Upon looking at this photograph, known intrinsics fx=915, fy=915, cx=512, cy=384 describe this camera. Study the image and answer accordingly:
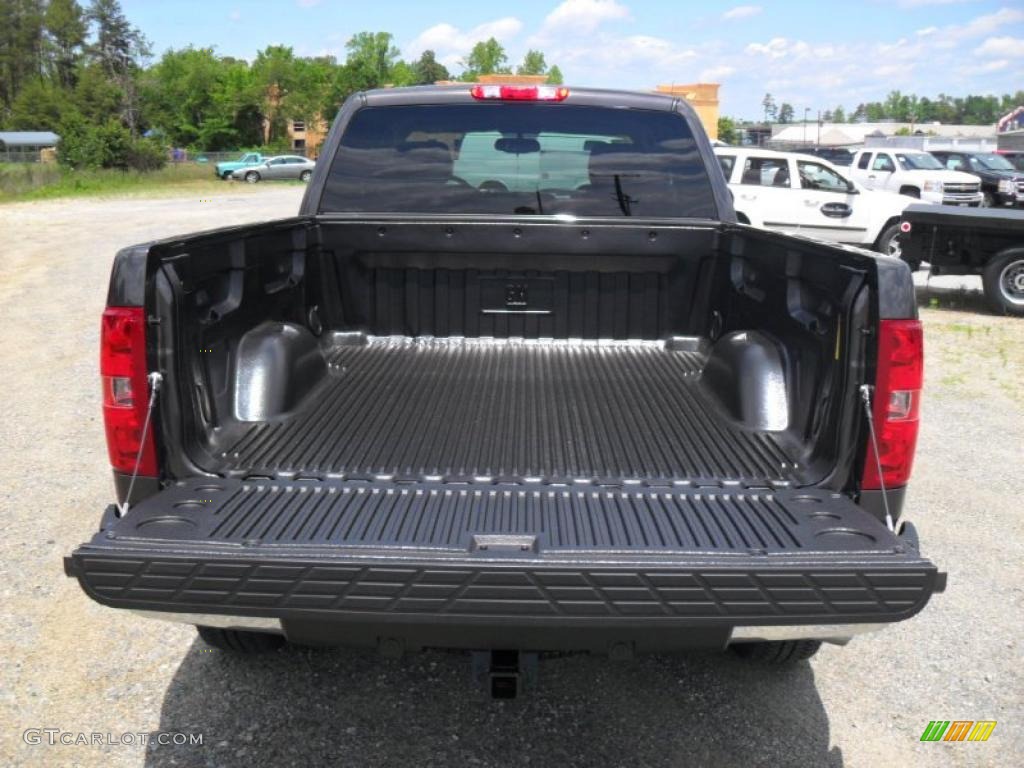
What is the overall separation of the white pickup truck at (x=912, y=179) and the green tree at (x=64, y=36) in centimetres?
10945

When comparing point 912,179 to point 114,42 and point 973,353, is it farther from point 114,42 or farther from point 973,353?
point 114,42

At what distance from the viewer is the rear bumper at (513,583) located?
2223 mm

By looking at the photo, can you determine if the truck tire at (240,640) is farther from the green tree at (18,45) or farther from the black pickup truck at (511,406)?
the green tree at (18,45)

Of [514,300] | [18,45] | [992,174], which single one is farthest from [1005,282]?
[18,45]

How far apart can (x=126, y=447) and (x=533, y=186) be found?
2.33 m

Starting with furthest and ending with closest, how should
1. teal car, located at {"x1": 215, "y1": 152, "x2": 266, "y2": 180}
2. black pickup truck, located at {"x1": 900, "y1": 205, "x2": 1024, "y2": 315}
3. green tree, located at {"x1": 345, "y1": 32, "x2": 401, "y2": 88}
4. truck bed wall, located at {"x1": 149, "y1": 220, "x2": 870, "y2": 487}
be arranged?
green tree, located at {"x1": 345, "y1": 32, "x2": 401, "y2": 88} → teal car, located at {"x1": 215, "y1": 152, "x2": 266, "y2": 180} → black pickup truck, located at {"x1": 900, "y1": 205, "x2": 1024, "y2": 315} → truck bed wall, located at {"x1": 149, "y1": 220, "x2": 870, "y2": 487}

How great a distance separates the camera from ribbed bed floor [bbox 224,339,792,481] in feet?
9.77

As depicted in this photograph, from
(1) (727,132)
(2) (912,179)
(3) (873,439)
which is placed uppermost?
(1) (727,132)

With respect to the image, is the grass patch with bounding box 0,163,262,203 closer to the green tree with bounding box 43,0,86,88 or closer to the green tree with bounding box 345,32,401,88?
the green tree with bounding box 345,32,401,88

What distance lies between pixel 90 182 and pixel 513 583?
43651mm

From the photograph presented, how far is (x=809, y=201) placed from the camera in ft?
48.3

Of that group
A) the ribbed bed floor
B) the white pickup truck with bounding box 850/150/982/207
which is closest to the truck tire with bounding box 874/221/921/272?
the white pickup truck with bounding box 850/150/982/207

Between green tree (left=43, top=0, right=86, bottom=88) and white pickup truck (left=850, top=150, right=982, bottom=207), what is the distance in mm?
109451

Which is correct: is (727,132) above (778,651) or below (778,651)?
above
